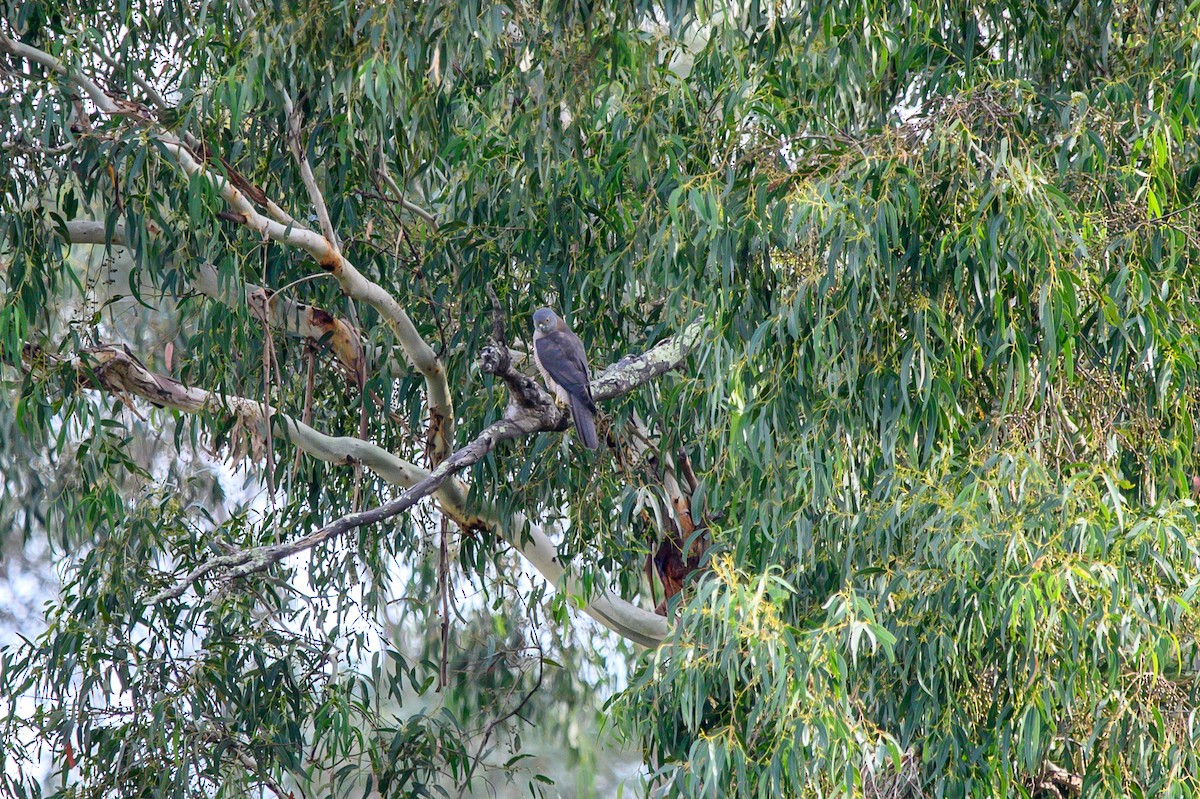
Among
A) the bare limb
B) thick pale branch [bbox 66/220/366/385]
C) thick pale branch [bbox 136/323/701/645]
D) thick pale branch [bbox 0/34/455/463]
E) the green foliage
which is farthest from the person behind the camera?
thick pale branch [bbox 66/220/366/385]

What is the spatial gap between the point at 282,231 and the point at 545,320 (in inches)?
30.1

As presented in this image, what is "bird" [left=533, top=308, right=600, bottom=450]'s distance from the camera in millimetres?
3447

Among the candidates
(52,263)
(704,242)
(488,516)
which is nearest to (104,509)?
(52,263)

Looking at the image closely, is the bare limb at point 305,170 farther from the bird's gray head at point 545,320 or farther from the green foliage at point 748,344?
the bird's gray head at point 545,320

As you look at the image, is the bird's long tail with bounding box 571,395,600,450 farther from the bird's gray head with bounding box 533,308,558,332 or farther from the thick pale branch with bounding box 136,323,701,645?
the bird's gray head with bounding box 533,308,558,332

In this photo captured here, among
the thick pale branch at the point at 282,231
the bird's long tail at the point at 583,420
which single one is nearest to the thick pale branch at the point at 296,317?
the thick pale branch at the point at 282,231

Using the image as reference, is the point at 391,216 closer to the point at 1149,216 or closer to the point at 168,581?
the point at 168,581

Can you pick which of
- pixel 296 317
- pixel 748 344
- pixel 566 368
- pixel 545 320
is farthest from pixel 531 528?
pixel 748 344

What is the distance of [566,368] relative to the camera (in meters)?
3.58

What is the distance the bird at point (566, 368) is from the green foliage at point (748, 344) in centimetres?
12

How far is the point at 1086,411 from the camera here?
9.21 feet

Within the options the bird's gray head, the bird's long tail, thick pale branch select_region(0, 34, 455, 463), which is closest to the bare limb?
thick pale branch select_region(0, 34, 455, 463)

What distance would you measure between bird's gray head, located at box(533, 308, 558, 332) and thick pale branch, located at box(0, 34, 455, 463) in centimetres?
30

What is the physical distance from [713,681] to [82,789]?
2.30 metres
